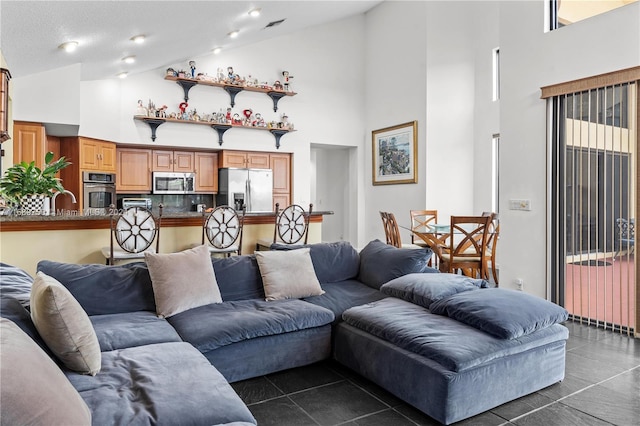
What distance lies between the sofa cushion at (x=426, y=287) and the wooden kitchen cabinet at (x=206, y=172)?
4814mm

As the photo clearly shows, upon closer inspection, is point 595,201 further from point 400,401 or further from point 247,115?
point 247,115

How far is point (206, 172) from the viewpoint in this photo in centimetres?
734

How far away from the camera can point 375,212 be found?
8.16m

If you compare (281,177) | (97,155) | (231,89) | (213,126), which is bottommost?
(281,177)

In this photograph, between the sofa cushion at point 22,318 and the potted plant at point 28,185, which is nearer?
the sofa cushion at point 22,318

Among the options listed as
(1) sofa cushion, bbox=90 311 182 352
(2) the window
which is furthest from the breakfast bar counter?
(2) the window

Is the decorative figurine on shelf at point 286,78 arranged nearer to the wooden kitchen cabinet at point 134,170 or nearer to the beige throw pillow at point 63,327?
the wooden kitchen cabinet at point 134,170

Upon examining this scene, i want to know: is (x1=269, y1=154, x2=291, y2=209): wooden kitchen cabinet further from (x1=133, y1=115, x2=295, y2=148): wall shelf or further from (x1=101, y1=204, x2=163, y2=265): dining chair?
(x1=101, y1=204, x2=163, y2=265): dining chair

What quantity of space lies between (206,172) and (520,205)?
501 cm

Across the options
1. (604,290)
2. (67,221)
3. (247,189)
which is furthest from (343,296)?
(247,189)

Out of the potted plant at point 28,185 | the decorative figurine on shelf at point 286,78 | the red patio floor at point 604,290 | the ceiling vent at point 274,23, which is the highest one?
the ceiling vent at point 274,23

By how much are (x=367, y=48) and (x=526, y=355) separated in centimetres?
720

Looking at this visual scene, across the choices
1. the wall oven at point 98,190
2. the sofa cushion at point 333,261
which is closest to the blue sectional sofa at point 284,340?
the sofa cushion at point 333,261

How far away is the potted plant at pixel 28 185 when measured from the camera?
11.6ft
